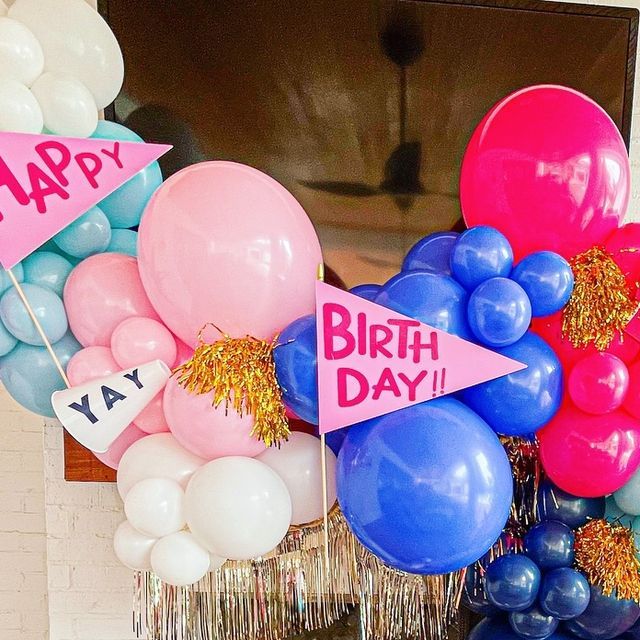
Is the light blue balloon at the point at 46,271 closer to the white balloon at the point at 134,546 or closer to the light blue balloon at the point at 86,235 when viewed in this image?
the light blue balloon at the point at 86,235

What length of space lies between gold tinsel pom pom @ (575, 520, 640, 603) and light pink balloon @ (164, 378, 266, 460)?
19.6 inches

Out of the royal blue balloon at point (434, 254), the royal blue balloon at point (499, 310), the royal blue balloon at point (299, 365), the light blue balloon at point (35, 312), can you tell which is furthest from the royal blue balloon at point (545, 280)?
the light blue balloon at point (35, 312)

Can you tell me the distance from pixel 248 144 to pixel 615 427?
0.95 m

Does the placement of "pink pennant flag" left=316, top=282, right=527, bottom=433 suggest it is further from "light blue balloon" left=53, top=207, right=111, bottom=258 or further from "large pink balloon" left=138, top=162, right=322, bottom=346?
"light blue balloon" left=53, top=207, right=111, bottom=258

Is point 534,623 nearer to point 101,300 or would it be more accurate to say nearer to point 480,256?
point 480,256

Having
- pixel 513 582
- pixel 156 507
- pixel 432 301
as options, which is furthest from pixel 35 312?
pixel 513 582

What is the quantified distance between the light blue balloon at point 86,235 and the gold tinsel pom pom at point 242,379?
0.24 m

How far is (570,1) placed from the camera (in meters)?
1.65

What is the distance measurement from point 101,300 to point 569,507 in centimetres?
72

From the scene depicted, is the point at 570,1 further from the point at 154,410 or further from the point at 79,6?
the point at 154,410

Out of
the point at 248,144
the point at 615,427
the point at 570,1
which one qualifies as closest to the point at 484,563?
the point at 615,427

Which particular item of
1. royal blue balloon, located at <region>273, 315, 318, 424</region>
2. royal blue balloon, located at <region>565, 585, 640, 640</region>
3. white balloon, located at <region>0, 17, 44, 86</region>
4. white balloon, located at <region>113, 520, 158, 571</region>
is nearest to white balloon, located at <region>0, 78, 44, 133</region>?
white balloon, located at <region>0, 17, 44, 86</region>

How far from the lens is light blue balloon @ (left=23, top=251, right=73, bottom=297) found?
0.97m

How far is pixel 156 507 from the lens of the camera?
0.87 metres
